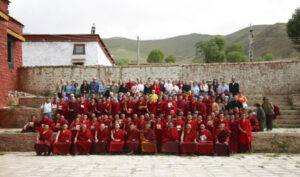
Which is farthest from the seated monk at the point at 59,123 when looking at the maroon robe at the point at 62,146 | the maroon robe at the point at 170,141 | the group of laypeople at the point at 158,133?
the maroon robe at the point at 170,141

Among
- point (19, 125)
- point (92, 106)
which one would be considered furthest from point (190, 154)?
point (19, 125)

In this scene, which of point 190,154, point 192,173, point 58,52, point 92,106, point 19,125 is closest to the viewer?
point 192,173

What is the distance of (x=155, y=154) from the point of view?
30.2 feet

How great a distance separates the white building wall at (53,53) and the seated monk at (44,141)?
16.7 metres

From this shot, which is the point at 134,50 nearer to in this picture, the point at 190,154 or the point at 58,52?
the point at 58,52

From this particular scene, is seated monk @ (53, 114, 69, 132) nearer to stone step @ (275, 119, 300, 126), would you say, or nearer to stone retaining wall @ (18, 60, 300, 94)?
stone retaining wall @ (18, 60, 300, 94)

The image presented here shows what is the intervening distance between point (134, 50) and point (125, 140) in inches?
4737

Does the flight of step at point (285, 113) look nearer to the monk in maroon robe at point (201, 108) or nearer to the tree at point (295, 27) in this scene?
the monk in maroon robe at point (201, 108)

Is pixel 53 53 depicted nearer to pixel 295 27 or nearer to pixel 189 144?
pixel 189 144

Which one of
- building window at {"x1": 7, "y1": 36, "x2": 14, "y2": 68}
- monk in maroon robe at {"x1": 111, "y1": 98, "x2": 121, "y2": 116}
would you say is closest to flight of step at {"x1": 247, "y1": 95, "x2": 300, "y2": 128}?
monk in maroon robe at {"x1": 111, "y1": 98, "x2": 121, "y2": 116}

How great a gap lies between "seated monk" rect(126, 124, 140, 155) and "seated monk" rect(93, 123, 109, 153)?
29.3 inches

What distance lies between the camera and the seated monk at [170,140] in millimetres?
9156

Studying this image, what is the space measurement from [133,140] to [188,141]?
5.94 feet

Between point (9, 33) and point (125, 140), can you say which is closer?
point (125, 140)
